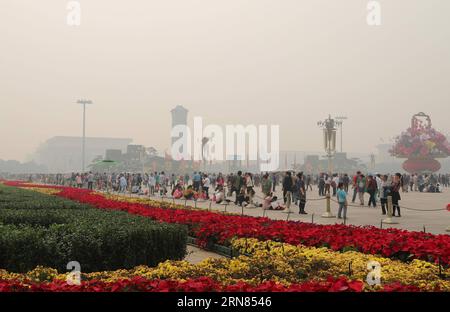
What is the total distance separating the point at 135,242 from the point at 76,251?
0.98 metres

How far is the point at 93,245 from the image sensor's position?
315 inches

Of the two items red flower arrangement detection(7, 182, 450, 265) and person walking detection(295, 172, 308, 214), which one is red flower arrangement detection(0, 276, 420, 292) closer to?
red flower arrangement detection(7, 182, 450, 265)

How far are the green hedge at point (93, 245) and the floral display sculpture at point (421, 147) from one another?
66.6 m

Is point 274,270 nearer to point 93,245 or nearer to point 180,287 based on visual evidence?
point 180,287

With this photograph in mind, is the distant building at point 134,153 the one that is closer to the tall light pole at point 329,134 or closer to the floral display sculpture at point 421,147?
the floral display sculpture at point 421,147

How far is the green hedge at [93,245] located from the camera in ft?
24.6

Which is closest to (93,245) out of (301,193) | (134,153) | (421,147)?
(301,193)

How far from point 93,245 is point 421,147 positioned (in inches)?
2676

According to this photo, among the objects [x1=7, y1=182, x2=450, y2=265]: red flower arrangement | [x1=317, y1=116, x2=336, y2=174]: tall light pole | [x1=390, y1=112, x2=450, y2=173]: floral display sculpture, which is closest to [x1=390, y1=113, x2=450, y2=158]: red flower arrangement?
[x1=390, y1=112, x2=450, y2=173]: floral display sculpture

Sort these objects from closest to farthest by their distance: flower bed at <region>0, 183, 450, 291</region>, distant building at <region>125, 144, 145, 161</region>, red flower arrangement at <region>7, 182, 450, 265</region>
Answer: flower bed at <region>0, 183, 450, 291</region> → red flower arrangement at <region>7, 182, 450, 265</region> → distant building at <region>125, 144, 145, 161</region>

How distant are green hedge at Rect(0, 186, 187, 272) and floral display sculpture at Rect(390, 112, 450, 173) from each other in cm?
6657

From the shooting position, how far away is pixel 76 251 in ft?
25.8

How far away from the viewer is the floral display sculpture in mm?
69250
